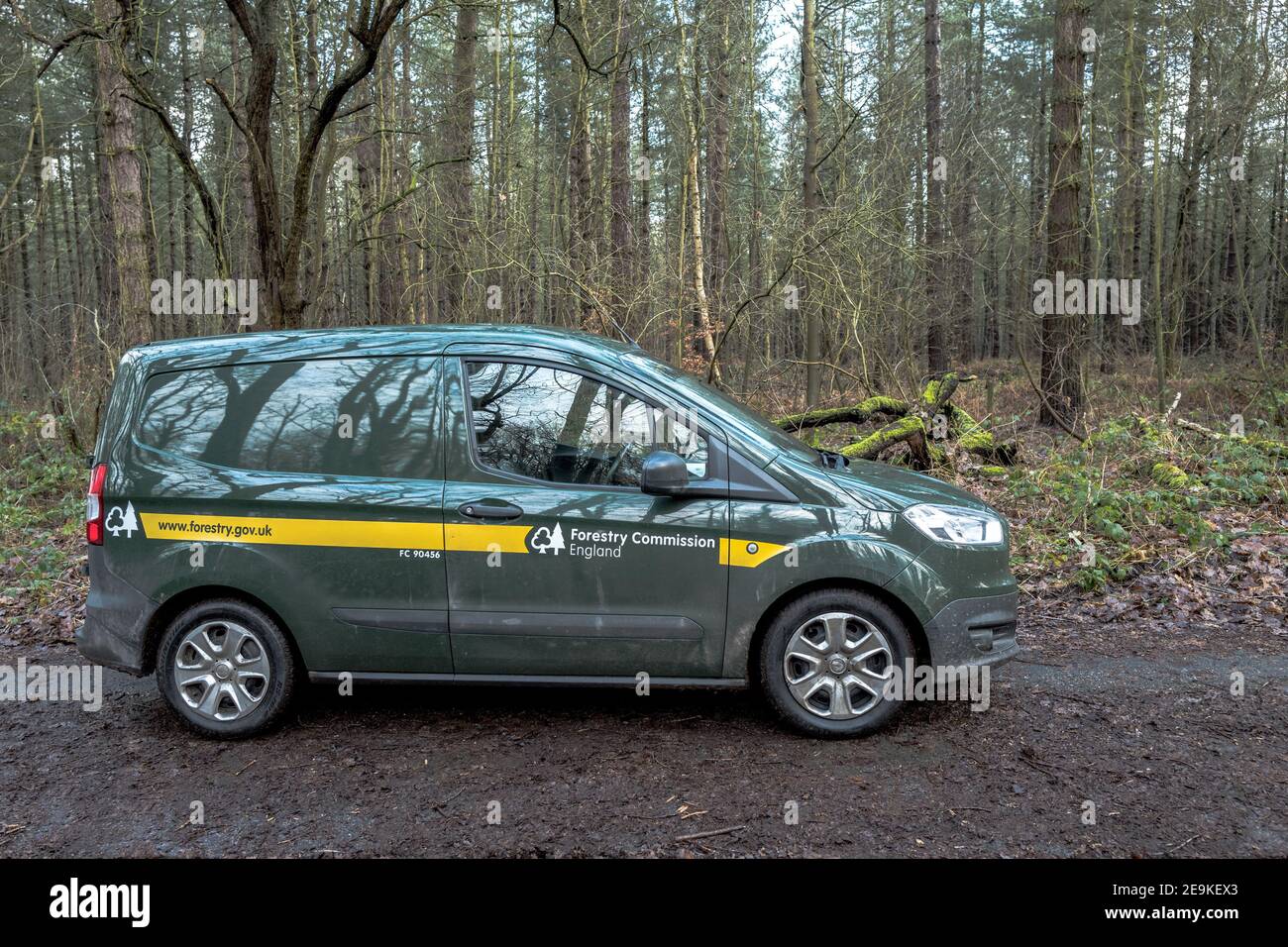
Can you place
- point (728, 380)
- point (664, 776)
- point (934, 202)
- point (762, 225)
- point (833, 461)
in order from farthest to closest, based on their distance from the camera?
point (728, 380) < point (934, 202) < point (762, 225) < point (833, 461) < point (664, 776)

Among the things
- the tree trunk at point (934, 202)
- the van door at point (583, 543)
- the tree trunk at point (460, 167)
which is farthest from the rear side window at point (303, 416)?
the tree trunk at point (934, 202)

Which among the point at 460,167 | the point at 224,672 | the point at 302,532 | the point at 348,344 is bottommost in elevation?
the point at 224,672

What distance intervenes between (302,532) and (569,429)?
1360mm

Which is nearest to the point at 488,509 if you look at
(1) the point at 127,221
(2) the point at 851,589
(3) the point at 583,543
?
(3) the point at 583,543

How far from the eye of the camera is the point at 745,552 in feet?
13.0

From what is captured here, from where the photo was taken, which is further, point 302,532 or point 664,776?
point 302,532

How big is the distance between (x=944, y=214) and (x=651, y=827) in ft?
49.2

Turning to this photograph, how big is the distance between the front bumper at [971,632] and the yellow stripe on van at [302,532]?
2.38 metres

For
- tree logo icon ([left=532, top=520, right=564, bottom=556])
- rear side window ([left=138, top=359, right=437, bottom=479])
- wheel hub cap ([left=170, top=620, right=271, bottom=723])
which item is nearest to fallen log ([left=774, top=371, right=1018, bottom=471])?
tree logo icon ([left=532, top=520, right=564, bottom=556])

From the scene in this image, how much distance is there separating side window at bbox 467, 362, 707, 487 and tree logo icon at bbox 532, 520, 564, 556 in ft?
0.81

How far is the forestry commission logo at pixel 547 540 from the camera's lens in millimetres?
3992

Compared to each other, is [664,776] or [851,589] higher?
[851,589]

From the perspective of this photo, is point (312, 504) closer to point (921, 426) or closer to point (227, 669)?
point (227, 669)

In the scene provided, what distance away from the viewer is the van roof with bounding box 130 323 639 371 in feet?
14.0
